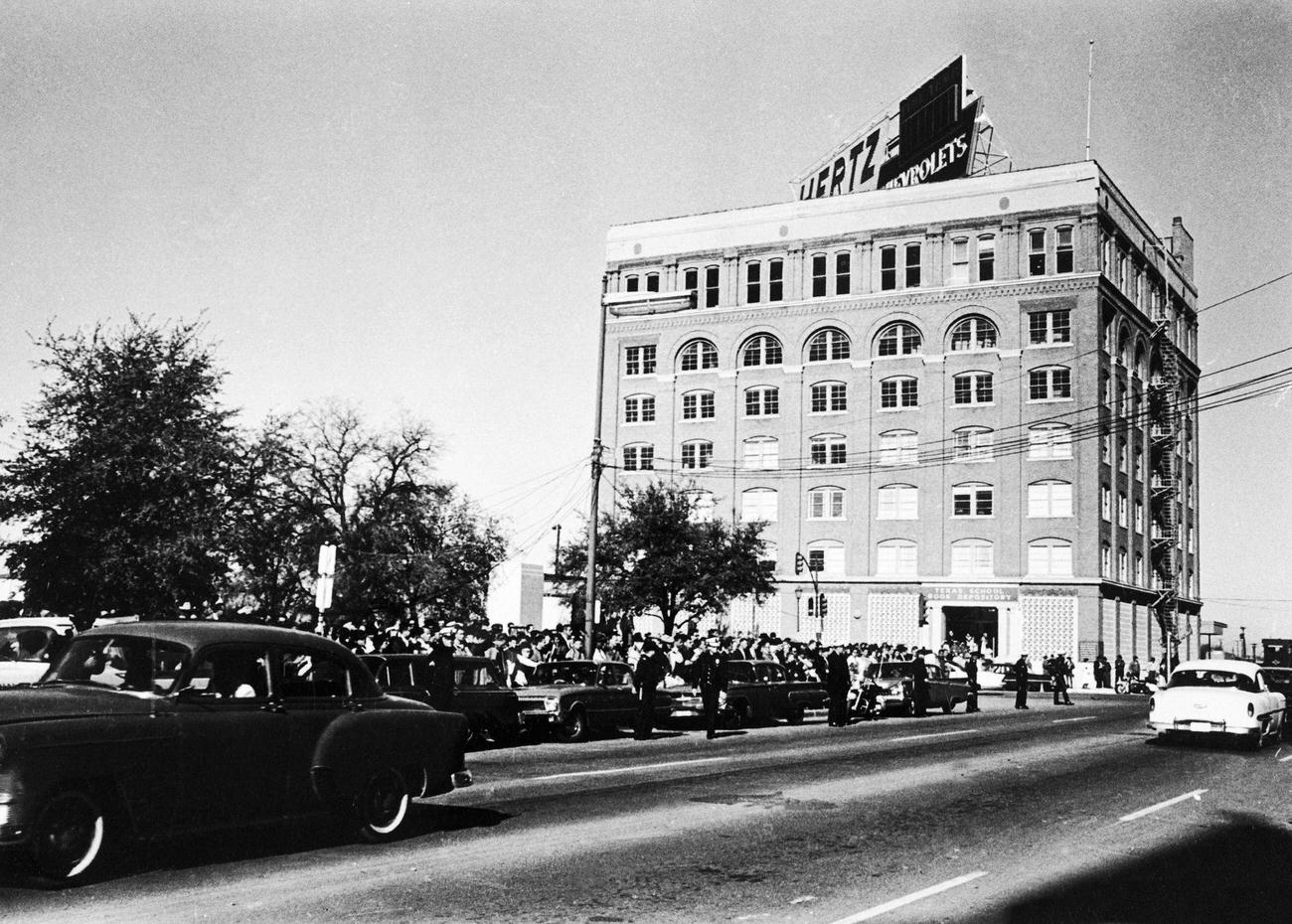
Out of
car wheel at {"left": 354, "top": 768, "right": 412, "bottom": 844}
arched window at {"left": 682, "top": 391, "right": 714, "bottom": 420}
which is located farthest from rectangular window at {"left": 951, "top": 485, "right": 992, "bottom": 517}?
car wheel at {"left": 354, "top": 768, "right": 412, "bottom": 844}

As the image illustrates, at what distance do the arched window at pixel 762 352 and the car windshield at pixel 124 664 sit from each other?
58.1 m

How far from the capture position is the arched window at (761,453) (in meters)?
64.8

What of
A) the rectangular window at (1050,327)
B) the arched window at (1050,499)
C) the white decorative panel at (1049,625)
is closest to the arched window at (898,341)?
the rectangular window at (1050,327)

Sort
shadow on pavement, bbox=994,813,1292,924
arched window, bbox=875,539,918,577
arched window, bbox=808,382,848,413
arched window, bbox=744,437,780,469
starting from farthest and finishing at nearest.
Answer: arched window, bbox=744,437,780,469 < arched window, bbox=808,382,848,413 < arched window, bbox=875,539,918,577 < shadow on pavement, bbox=994,813,1292,924

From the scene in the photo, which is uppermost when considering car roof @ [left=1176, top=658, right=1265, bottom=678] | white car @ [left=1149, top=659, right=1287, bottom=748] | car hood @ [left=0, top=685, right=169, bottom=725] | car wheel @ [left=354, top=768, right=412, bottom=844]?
car roof @ [left=1176, top=658, right=1265, bottom=678]

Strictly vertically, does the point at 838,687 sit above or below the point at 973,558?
below

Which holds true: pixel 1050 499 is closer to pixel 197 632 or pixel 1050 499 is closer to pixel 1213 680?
pixel 1213 680

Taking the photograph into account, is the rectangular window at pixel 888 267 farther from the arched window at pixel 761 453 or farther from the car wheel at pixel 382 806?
the car wheel at pixel 382 806

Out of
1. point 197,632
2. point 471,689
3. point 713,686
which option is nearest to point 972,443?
point 713,686

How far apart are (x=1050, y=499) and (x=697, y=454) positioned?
1824 centimetres

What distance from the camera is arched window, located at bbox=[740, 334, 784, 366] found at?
65688 mm

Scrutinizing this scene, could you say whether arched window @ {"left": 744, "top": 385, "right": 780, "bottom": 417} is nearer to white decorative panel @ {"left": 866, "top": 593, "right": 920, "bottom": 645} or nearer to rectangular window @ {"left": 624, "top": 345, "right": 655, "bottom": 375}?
rectangular window @ {"left": 624, "top": 345, "right": 655, "bottom": 375}

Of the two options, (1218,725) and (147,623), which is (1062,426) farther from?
(147,623)

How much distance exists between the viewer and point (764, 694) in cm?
2605
